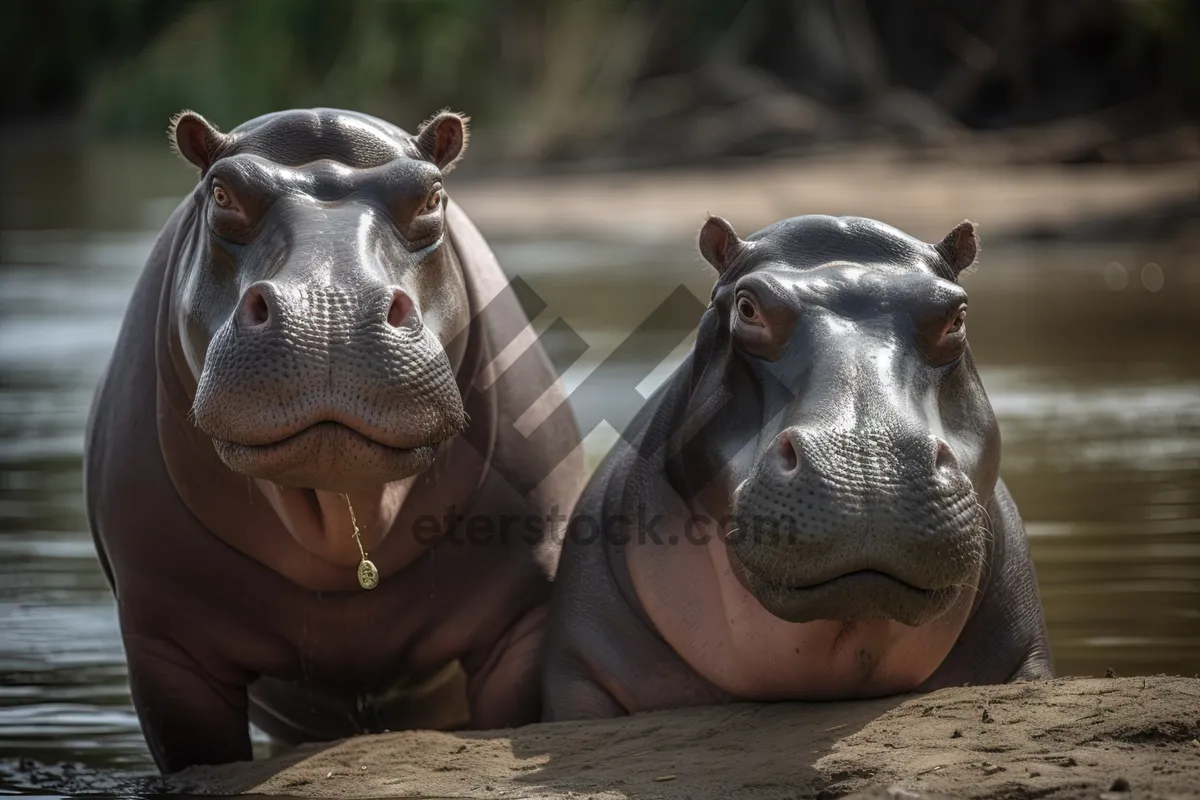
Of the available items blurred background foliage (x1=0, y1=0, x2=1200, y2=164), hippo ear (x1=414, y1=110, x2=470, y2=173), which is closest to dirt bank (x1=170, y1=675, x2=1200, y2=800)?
hippo ear (x1=414, y1=110, x2=470, y2=173)

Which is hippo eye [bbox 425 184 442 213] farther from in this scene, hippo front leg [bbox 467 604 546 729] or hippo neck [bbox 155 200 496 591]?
hippo front leg [bbox 467 604 546 729]

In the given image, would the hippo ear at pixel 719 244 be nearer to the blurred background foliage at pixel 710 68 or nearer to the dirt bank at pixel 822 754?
the dirt bank at pixel 822 754

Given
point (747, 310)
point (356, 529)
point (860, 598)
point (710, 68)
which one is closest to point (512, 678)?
point (356, 529)

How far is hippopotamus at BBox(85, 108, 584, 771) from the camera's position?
16.6 feet

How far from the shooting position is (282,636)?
5.84 m

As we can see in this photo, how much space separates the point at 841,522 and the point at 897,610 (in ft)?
0.94

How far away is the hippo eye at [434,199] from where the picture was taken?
5520 millimetres

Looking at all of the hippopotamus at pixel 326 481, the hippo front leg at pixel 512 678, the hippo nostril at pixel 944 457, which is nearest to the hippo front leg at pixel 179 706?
the hippopotamus at pixel 326 481

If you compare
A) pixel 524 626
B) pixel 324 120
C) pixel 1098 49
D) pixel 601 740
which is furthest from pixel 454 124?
pixel 1098 49

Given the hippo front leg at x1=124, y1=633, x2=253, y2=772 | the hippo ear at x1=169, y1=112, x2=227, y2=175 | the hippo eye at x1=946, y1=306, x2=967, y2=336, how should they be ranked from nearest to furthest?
the hippo eye at x1=946, y1=306, x2=967, y2=336
the hippo ear at x1=169, y1=112, x2=227, y2=175
the hippo front leg at x1=124, y1=633, x2=253, y2=772

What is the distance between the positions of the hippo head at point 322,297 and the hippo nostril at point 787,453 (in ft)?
3.07

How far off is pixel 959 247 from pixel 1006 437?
569 centimetres

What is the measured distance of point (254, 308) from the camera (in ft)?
15.8

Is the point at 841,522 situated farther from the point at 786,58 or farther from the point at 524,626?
the point at 786,58
